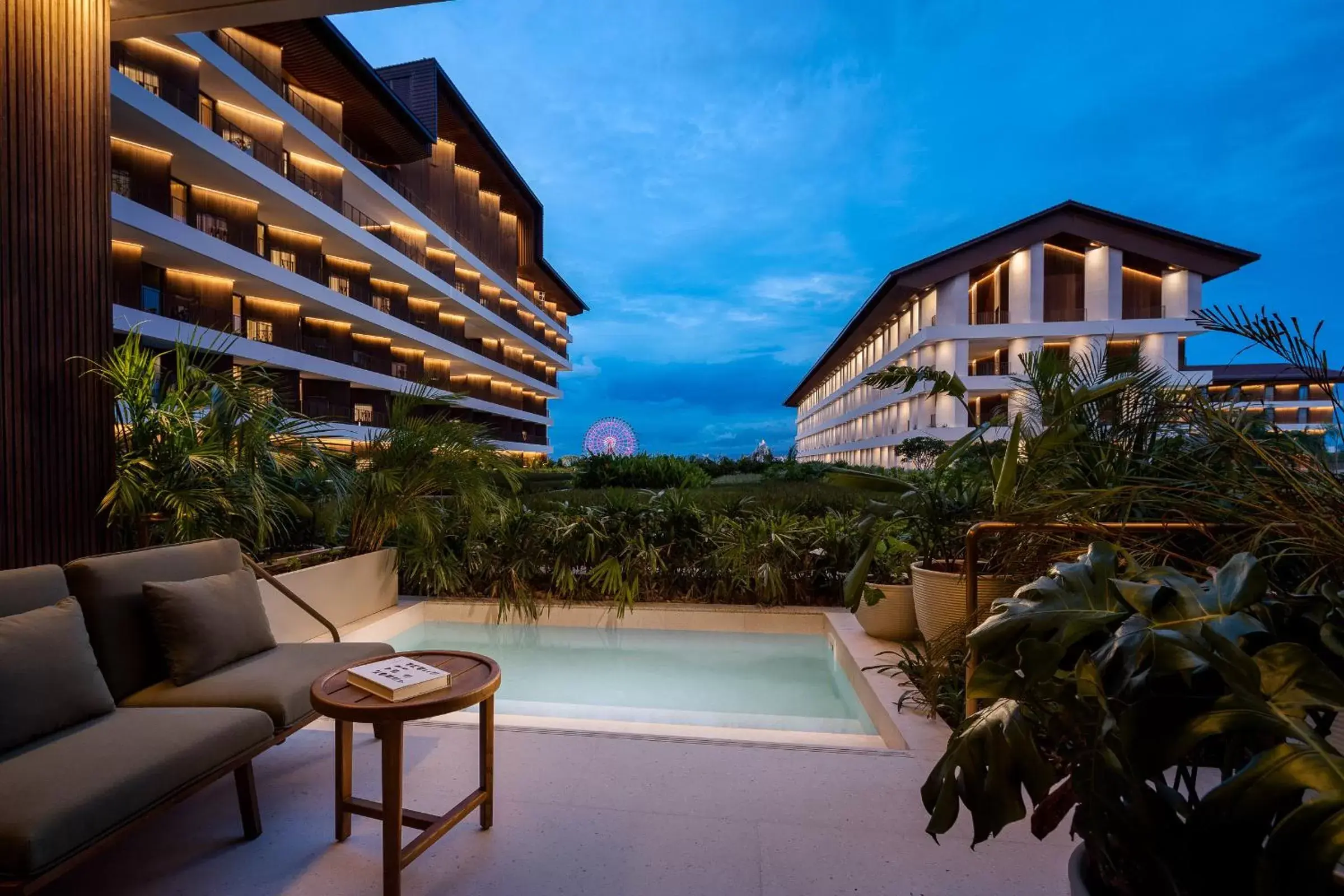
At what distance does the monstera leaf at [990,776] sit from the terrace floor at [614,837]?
762 millimetres

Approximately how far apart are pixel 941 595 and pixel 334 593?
150 inches

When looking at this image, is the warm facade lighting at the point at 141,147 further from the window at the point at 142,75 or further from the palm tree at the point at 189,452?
the palm tree at the point at 189,452

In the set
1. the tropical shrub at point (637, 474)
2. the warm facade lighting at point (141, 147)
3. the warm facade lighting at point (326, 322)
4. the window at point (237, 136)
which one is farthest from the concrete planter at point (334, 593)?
the warm facade lighting at point (326, 322)

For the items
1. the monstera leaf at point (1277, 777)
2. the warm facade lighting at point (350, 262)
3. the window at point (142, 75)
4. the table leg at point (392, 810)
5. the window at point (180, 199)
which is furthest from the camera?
the warm facade lighting at point (350, 262)

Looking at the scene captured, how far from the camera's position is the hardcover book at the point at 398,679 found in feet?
5.65

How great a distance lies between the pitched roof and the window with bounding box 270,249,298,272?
682 inches

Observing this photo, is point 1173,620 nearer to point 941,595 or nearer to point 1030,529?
point 1030,529

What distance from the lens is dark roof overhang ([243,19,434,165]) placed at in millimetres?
14492

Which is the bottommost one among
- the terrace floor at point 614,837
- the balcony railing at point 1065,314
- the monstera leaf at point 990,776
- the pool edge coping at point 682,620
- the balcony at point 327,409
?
the pool edge coping at point 682,620

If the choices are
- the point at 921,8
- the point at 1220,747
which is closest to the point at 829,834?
the point at 1220,747

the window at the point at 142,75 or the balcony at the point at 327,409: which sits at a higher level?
the window at the point at 142,75

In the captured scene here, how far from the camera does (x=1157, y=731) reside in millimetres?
821

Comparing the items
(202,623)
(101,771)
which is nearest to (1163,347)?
(202,623)

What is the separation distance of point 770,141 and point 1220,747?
222ft
